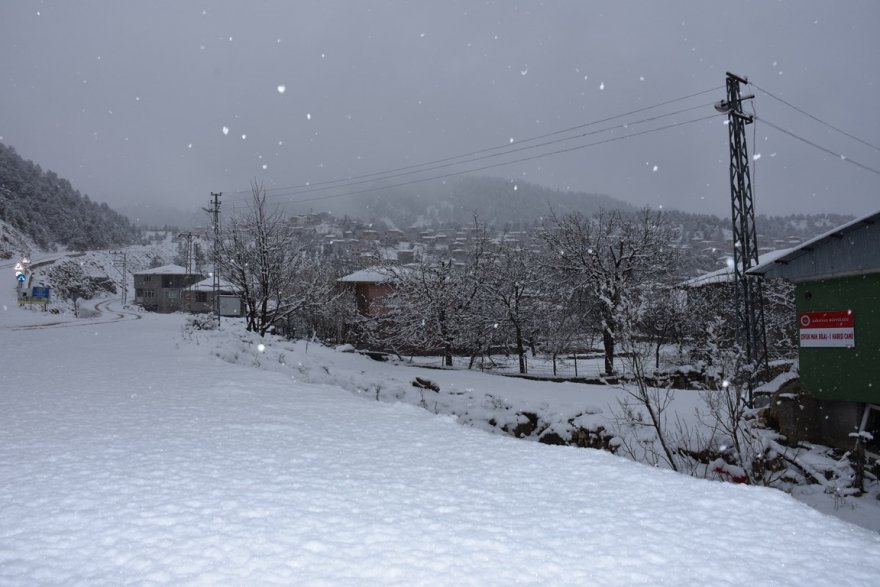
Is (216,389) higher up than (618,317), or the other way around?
(618,317)

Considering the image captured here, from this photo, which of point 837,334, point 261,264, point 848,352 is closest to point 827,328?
point 837,334

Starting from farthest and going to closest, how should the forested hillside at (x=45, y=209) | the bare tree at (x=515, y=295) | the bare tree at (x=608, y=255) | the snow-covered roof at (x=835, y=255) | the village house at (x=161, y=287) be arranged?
1. the forested hillside at (x=45, y=209)
2. the village house at (x=161, y=287)
3. the bare tree at (x=515, y=295)
4. the bare tree at (x=608, y=255)
5. the snow-covered roof at (x=835, y=255)

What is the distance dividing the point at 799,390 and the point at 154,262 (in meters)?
126

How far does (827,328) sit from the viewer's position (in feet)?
46.8

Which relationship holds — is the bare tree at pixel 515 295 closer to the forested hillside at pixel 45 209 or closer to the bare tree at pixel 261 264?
the bare tree at pixel 261 264

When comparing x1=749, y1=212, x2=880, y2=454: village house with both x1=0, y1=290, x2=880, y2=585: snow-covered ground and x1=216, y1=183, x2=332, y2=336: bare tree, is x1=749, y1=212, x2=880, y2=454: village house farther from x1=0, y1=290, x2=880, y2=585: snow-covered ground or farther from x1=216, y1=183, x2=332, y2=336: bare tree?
x1=216, y1=183, x2=332, y2=336: bare tree

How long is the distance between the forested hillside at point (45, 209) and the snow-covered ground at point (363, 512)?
96.3 metres

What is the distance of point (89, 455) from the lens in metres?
5.30

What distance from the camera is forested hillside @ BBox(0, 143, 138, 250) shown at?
8303 cm

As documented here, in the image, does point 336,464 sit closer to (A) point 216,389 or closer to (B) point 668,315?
(A) point 216,389

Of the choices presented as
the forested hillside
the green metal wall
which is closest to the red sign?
the green metal wall

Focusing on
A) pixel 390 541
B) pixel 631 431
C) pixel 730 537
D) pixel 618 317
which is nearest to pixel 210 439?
pixel 390 541

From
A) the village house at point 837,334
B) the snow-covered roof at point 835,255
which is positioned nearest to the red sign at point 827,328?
the village house at point 837,334

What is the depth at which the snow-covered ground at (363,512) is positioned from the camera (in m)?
3.09
